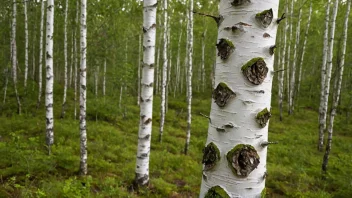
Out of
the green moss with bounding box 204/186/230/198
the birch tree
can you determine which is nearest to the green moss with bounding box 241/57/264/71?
the birch tree

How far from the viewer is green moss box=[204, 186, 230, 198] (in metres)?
1.41

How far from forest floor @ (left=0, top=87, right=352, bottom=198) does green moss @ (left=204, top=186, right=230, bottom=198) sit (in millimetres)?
2476

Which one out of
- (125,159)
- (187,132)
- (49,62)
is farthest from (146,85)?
(187,132)

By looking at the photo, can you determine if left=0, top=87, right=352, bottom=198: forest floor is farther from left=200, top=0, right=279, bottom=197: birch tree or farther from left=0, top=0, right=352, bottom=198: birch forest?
left=200, top=0, right=279, bottom=197: birch tree

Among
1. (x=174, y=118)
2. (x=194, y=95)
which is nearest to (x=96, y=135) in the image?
(x=174, y=118)

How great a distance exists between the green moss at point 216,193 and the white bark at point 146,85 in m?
4.11

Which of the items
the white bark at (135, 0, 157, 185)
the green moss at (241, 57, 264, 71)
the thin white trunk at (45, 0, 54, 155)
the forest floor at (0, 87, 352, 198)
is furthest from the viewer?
the thin white trunk at (45, 0, 54, 155)

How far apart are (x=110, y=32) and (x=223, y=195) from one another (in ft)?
53.4

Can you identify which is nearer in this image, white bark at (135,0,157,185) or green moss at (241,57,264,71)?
green moss at (241,57,264,71)

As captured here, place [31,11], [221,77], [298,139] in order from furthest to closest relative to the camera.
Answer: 1. [31,11]
2. [298,139]
3. [221,77]

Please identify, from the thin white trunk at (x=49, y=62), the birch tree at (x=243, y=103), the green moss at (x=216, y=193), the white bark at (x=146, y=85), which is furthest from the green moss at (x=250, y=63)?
the thin white trunk at (x=49, y=62)

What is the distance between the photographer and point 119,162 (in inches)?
309

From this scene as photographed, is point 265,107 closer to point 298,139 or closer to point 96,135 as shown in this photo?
point 96,135

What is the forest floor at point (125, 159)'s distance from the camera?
5395 millimetres
